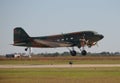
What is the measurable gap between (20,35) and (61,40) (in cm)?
1181

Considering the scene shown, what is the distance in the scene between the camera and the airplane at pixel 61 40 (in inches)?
3735

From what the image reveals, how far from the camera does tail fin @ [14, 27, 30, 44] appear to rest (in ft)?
345
